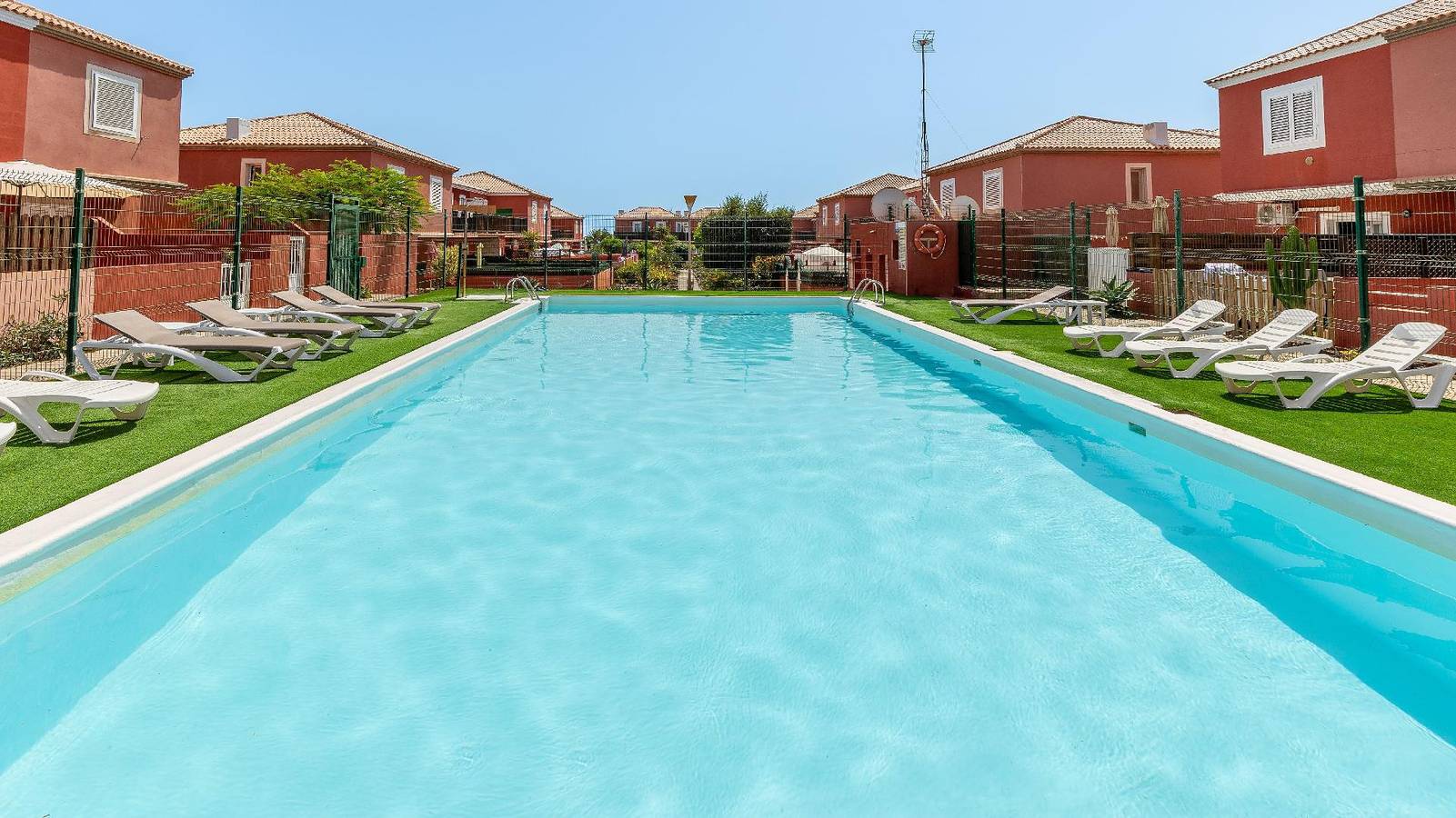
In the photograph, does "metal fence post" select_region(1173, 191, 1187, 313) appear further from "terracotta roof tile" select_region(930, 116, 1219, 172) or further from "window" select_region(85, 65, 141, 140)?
"window" select_region(85, 65, 141, 140)

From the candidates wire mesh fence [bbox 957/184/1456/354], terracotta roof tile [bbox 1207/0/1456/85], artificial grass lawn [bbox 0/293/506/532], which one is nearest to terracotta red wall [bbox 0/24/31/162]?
artificial grass lawn [bbox 0/293/506/532]

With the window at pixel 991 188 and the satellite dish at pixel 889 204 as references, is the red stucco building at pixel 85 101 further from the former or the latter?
the window at pixel 991 188

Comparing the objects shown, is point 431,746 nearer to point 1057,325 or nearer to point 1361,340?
point 1361,340

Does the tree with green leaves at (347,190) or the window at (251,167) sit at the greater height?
the window at (251,167)

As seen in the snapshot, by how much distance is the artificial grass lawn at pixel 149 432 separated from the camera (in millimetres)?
4285

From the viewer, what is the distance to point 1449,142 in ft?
56.1

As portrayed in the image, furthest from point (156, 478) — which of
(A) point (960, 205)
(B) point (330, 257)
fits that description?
(A) point (960, 205)

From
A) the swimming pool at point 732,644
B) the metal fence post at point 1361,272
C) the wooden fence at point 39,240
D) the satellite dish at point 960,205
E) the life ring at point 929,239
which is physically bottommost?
the swimming pool at point 732,644

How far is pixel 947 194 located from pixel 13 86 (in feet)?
94.7

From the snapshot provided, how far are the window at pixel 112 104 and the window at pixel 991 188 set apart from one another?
24.6m

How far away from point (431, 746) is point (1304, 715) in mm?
2713

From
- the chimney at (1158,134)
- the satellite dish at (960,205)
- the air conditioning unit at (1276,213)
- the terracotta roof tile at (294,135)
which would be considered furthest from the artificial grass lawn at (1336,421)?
the terracotta roof tile at (294,135)

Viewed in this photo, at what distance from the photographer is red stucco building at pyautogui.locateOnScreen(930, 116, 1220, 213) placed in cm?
2895

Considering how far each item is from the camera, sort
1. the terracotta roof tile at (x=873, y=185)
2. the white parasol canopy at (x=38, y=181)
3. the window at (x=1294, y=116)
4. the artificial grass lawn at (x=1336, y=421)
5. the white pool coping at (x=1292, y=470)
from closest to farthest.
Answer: the white pool coping at (x=1292, y=470)
the artificial grass lawn at (x=1336, y=421)
the white parasol canopy at (x=38, y=181)
the window at (x=1294, y=116)
the terracotta roof tile at (x=873, y=185)
